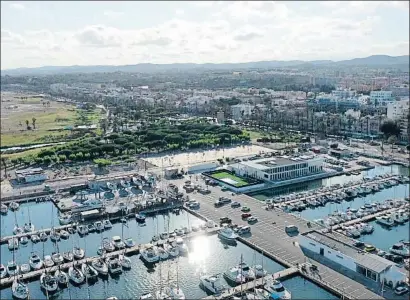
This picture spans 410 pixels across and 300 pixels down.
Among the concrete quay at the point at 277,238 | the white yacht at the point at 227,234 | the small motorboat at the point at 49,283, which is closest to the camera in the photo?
the concrete quay at the point at 277,238

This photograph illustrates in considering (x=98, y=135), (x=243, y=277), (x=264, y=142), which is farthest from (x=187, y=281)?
(x=98, y=135)

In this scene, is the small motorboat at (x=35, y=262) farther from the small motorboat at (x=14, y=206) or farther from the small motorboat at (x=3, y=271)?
the small motorboat at (x=14, y=206)

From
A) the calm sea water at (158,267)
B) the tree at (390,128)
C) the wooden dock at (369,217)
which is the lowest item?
the calm sea water at (158,267)

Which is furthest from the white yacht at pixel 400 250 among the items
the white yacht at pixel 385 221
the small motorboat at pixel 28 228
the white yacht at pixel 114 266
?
the small motorboat at pixel 28 228

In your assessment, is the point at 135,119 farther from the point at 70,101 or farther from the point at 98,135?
the point at 70,101

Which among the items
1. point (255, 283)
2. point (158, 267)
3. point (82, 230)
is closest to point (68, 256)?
point (82, 230)

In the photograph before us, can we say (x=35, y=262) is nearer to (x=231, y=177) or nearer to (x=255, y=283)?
(x=255, y=283)
